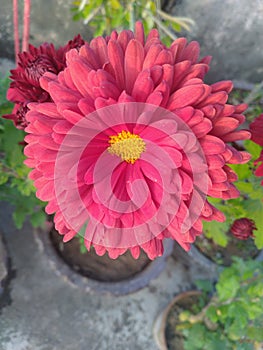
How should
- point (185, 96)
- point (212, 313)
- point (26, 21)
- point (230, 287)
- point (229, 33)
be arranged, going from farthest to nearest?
point (229, 33)
point (212, 313)
point (230, 287)
point (26, 21)
point (185, 96)

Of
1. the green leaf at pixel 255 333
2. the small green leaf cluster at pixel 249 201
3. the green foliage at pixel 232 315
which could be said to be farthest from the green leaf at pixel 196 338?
the small green leaf cluster at pixel 249 201

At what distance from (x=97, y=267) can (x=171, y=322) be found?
1.02 feet

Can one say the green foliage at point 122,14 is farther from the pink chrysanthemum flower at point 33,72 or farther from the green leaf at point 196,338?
the green leaf at point 196,338

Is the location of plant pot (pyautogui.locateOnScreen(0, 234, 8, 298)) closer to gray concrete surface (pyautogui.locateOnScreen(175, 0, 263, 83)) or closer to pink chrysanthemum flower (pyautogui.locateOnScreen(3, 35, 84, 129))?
pink chrysanthemum flower (pyautogui.locateOnScreen(3, 35, 84, 129))

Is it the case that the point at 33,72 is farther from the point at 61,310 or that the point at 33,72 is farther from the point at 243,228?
the point at 61,310

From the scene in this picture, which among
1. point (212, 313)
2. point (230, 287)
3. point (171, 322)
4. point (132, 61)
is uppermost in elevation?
point (132, 61)

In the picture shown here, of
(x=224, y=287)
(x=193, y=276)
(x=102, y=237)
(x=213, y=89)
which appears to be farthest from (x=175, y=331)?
(x=213, y=89)

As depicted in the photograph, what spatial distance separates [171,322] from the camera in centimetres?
129

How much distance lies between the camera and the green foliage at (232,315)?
972 millimetres

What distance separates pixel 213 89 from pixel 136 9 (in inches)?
28.2

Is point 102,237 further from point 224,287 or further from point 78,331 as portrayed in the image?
point 78,331

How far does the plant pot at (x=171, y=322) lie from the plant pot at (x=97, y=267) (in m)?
0.13

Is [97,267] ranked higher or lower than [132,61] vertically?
lower

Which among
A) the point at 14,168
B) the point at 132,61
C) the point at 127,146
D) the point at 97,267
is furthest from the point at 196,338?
the point at 132,61
